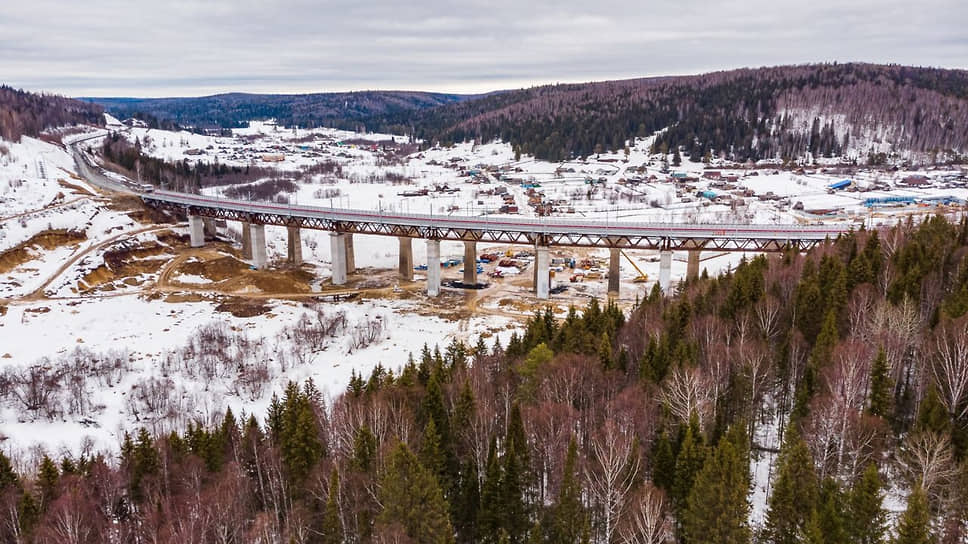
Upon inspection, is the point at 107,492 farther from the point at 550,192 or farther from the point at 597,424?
the point at 550,192

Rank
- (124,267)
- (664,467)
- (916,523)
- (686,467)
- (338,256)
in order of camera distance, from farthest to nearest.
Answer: (338,256) → (124,267) → (664,467) → (686,467) → (916,523)

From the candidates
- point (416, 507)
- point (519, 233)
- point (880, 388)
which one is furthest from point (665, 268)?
point (416, 507)

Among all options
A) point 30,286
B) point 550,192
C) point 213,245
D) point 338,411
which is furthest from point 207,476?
point 550,192

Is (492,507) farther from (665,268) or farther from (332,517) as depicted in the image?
(665,268)

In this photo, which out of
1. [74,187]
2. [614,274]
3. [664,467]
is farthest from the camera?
[74,187]

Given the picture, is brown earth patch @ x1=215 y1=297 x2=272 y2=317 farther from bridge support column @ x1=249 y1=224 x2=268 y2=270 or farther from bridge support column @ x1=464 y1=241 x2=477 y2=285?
bridge support column @ x1=464 y1=241 x2=477 y2=285

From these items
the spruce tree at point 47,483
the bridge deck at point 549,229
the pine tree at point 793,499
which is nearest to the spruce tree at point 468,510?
the pine tree at point 793,499

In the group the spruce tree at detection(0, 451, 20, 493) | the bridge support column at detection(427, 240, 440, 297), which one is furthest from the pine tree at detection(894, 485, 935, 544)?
the bridge support column at detection(427, 240, 440, 297)
